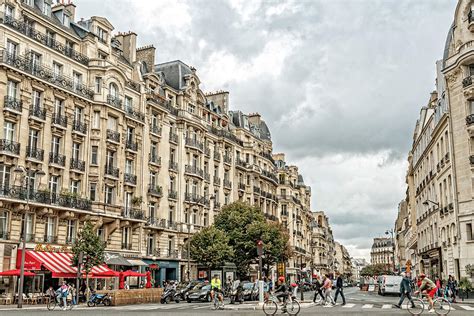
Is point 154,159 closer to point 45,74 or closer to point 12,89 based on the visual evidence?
point 45,74

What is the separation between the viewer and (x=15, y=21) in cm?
3306

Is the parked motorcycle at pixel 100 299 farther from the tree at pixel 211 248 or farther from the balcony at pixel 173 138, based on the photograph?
the balcony at pixel 173 138

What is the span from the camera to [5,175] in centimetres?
3166

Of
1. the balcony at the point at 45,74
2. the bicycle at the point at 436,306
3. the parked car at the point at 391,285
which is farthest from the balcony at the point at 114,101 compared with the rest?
the bicycle at the point at 436,306

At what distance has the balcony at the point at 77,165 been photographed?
3662 centimetres

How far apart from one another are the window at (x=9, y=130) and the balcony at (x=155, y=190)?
45.9ft

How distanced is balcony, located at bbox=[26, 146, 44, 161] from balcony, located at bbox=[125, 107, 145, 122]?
926 centimetres

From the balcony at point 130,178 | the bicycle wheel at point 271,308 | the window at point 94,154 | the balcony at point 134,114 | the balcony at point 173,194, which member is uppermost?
the balcony at point 134,114

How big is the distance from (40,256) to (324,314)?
19536 millimetres

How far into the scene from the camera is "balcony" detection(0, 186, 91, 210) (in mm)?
31312

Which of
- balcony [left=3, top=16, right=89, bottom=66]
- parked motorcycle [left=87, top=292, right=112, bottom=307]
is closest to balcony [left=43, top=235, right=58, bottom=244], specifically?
parked motorcycle [left=87, top=292, right=112, bottom=307]

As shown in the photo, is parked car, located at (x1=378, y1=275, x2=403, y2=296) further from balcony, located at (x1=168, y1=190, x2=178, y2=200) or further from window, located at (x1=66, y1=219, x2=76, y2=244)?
window, located at (x1=66, y1=219, x2=76, y2=244)

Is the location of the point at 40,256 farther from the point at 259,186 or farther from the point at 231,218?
the point at 259,186

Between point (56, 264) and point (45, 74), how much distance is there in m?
12.1
